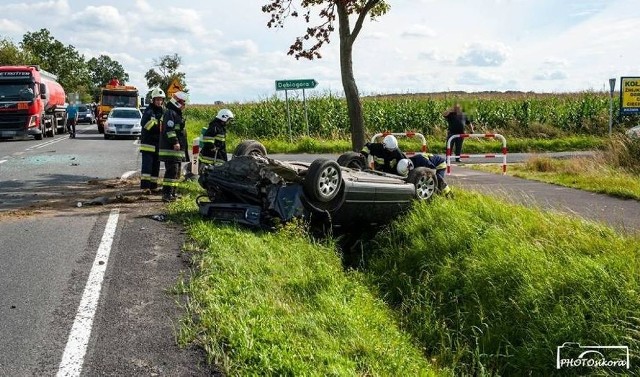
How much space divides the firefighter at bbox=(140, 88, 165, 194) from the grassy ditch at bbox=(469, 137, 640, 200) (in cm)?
792

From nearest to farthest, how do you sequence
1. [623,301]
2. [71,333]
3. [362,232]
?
[71,333]
[623,301]
[362,232]

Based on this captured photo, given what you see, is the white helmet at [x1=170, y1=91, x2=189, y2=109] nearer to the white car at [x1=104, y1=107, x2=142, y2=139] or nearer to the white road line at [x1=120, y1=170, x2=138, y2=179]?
the white road line at [x1=120, y1=170, x2=138, y2=179]

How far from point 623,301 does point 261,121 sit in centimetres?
2317

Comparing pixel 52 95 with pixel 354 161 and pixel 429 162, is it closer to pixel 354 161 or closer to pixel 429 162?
pixel 354 161

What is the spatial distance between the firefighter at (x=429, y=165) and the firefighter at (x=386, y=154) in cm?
24

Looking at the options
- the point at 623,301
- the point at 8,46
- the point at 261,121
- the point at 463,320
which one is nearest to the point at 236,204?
the point at 463,320

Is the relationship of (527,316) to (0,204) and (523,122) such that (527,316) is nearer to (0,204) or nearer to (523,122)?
(0,204)

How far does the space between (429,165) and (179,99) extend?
13.4ft

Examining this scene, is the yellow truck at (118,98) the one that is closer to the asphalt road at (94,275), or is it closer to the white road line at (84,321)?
the asphalt road at (94,275)

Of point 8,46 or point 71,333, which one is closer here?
point 71,333

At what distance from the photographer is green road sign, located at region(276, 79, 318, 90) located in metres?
20.8

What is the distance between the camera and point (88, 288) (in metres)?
5.20

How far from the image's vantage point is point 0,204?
948cm

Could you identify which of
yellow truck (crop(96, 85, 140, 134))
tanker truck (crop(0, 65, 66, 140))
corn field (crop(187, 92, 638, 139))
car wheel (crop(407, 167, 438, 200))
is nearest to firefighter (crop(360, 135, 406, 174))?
car wheel (crop(407, 167, 438, 200))
